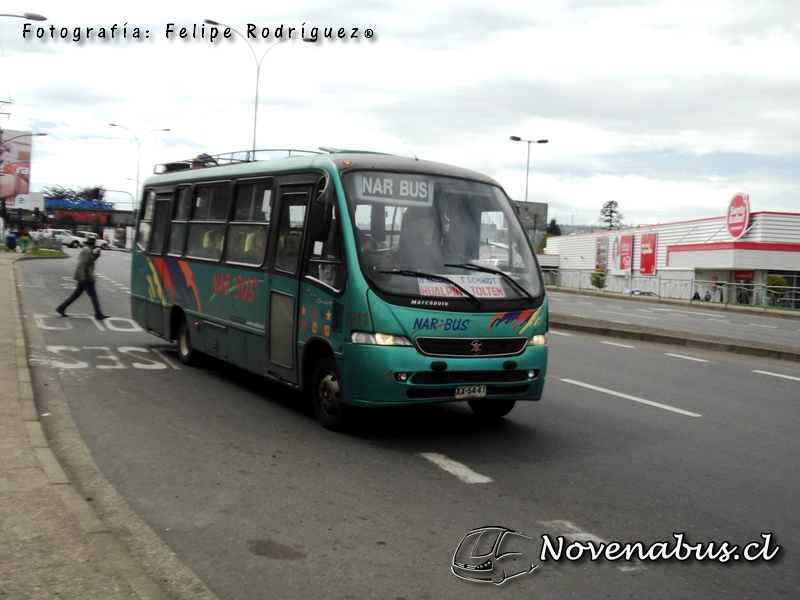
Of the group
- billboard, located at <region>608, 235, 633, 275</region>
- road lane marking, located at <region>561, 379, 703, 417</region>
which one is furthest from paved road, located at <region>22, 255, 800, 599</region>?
billboard, located at <region>608, 235, 633, 275</region>

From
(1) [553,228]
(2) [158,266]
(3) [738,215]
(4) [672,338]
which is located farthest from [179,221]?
(1) [553,228]

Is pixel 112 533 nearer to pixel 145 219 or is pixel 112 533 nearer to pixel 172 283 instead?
pixel 172 283

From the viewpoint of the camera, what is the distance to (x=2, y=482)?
19.1 ft

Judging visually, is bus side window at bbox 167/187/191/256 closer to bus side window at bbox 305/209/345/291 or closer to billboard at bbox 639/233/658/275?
bus side window at bbox 305/209/345/291

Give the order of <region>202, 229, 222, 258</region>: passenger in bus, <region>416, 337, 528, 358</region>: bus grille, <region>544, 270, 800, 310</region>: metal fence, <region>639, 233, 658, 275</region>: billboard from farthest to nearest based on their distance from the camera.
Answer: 1. <region>639, 233, 658, 275</region>: billboard
2. <region>544, 270, 800, 310</region>: metal fence
3. <region>202, 229, 222, 258</region>: passenger in bus
4. <region>416, 337, 528, 358</region>: bus grille

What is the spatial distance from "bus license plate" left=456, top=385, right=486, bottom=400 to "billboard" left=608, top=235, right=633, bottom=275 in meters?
62.6

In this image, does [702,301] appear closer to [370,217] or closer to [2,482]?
[370,217]

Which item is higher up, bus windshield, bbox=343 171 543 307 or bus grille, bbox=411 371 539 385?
bus windshield, bbox=343 171 543 307

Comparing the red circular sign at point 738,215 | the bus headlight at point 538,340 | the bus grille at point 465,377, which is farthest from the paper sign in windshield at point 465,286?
the red circular sign at point 738,215

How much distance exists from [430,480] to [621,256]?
65.9m

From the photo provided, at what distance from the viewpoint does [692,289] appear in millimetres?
42031

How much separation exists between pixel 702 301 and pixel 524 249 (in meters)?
34.9

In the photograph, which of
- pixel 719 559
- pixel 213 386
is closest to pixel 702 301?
pixel 213 386

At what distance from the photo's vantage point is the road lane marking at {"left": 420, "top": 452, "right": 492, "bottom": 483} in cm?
660
